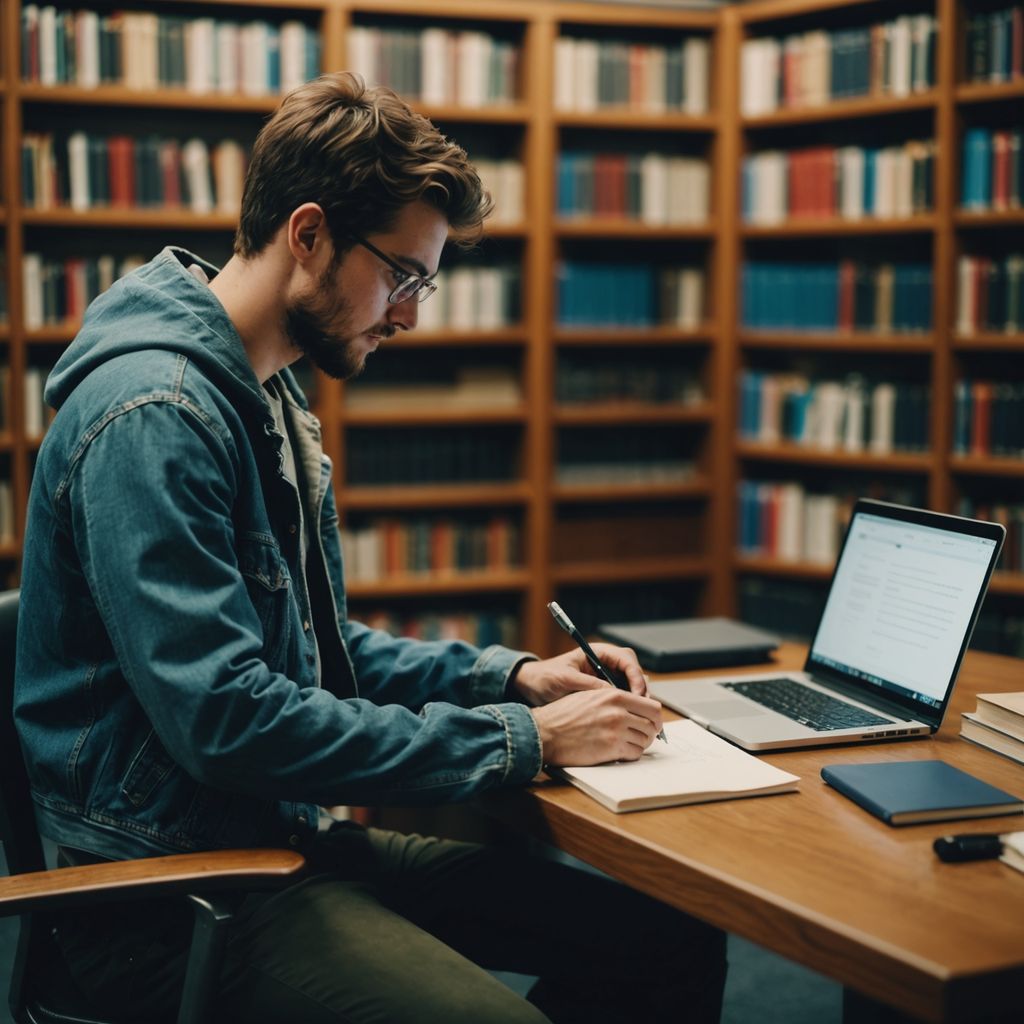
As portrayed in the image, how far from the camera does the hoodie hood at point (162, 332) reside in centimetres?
131

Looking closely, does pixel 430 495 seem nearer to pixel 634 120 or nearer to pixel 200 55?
pixel 634 120

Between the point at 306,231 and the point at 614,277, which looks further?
the point at 614,277

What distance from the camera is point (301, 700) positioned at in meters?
1.23

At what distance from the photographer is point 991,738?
57.7 inches

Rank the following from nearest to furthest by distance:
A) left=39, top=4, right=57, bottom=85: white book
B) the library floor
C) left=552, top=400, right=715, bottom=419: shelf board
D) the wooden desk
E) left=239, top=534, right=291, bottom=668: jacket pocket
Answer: the wooden desk
left=239, top=534, right=291, bottom=668: jacket pocket
the library floor
left=39, top=4, right=57, bottom=85: white book
left=552, top=400, right=715, bottom=419: shelf board

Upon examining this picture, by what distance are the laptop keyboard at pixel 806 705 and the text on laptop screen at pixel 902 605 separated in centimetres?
6

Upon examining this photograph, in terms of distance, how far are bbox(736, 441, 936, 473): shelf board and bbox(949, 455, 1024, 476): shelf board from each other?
0.07 metres

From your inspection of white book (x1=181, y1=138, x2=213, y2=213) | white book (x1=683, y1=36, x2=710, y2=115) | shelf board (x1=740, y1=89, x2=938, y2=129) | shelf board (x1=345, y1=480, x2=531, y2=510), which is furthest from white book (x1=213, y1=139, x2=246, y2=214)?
shelf board (x1=740, y1=89, x2=938, y2=129)

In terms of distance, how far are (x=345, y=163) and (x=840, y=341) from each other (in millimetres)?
2798

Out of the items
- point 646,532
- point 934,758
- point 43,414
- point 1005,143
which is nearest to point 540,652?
point 646,532

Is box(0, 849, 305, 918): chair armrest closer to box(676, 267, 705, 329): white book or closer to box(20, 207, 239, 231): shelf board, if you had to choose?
box(20, 207, 239, 231): shelf board

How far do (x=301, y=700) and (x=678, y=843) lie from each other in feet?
1.31

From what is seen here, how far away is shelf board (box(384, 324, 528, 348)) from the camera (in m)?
3.88

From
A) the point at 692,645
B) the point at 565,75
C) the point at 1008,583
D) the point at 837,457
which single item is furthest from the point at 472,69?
the point at 692,645
